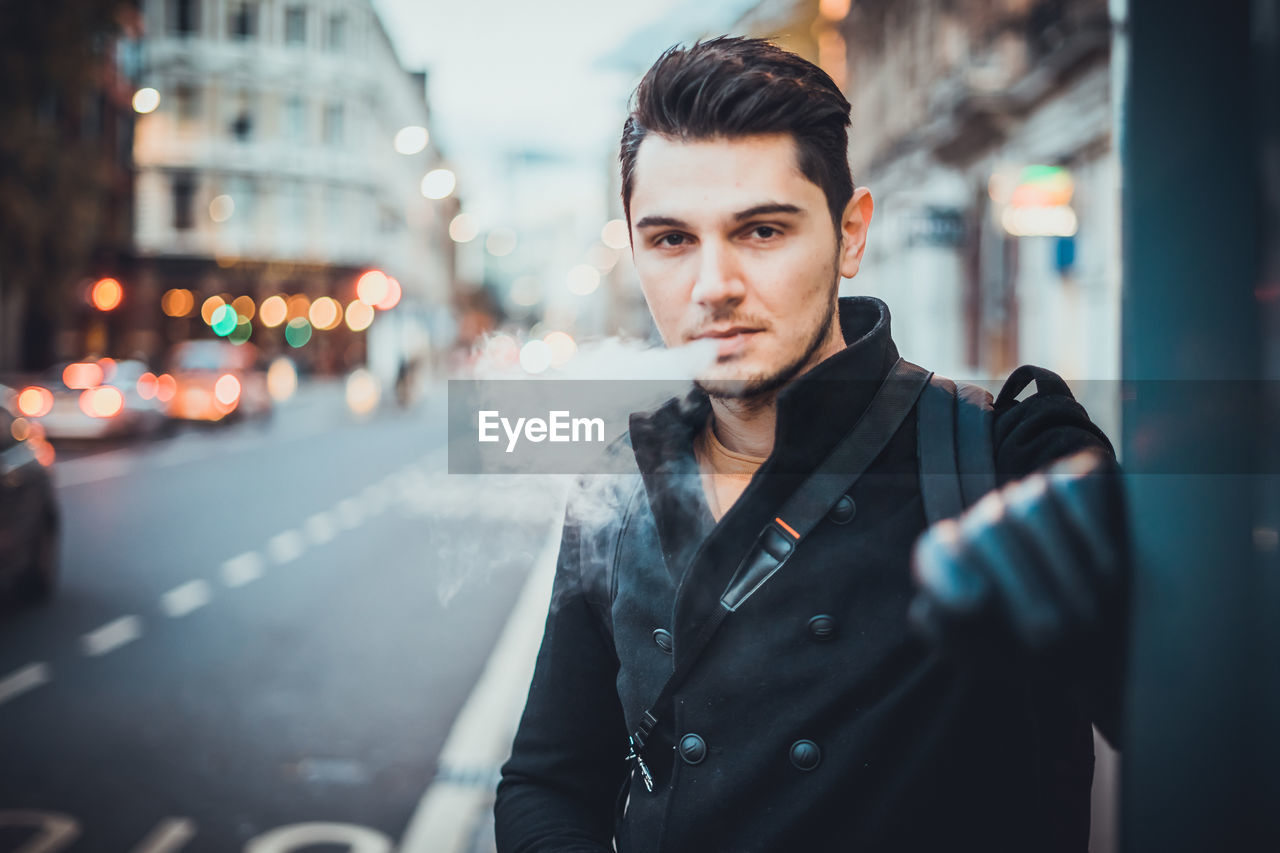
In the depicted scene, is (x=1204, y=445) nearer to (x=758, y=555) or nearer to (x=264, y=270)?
(x=758, y=555)

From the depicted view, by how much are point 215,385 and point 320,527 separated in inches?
535

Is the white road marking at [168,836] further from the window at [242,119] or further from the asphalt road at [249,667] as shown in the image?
the window at [242,119]

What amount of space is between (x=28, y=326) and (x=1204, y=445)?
34.5 meters

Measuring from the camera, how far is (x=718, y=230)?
137 centimetres

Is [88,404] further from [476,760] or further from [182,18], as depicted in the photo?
[476,760]

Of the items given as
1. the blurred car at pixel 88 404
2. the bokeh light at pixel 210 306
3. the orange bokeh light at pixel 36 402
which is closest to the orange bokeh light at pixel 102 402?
the blurred car at pixel 88 404

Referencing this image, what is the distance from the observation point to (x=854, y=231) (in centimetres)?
148

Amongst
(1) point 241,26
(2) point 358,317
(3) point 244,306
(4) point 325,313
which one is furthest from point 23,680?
(4) point 325,313

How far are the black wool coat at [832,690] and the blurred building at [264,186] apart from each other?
69.8 ft

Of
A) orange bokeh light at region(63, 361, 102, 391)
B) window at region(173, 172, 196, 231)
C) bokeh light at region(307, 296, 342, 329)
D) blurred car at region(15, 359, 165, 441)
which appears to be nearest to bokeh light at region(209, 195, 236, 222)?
window at region(173, 172, 196, 231)

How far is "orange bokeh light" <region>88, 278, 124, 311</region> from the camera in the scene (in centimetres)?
3064

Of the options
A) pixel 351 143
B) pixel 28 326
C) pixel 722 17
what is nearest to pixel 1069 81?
pixel 722 17

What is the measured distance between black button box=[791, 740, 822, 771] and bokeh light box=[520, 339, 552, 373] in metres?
0.71

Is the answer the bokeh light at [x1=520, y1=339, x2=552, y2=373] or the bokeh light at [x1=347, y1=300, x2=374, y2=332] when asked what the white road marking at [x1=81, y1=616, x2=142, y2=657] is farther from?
the bokeh light at [x1=347, y1=300, x2=374, y2=332]
